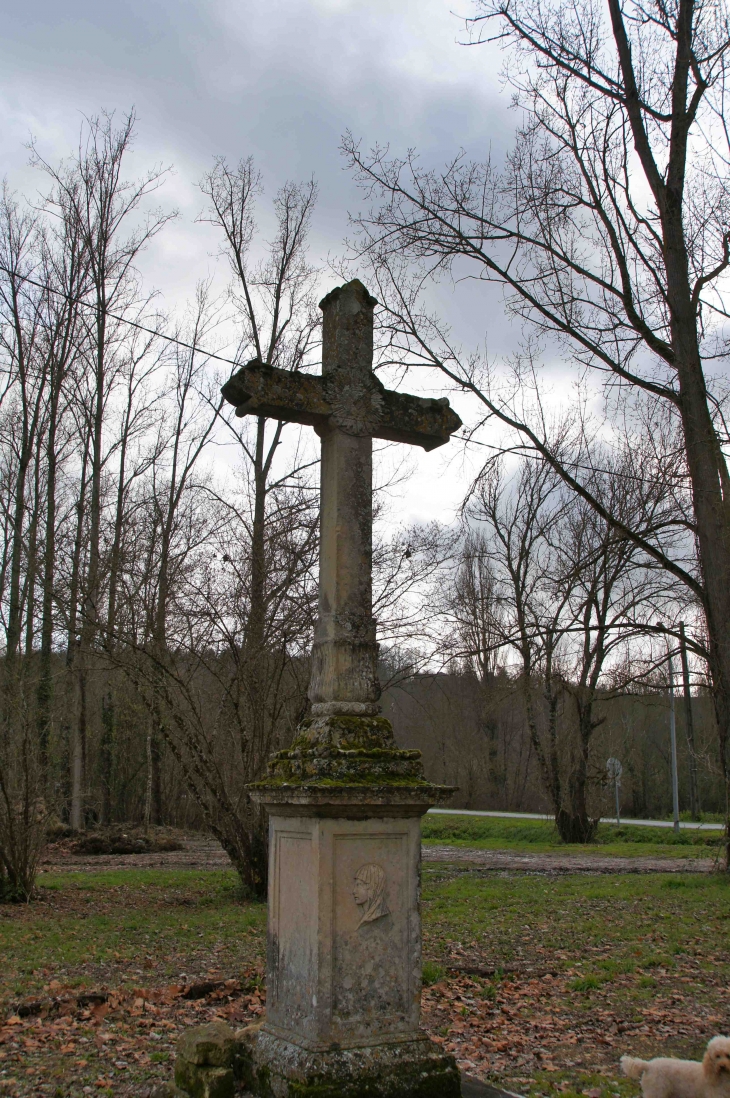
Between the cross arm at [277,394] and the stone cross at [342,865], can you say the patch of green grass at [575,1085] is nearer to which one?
the stone cross at [342,865]

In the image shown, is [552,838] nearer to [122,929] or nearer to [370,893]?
[122,929]

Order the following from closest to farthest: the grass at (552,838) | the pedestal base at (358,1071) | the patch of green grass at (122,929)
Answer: the pedestal base at (358,1071), the patch of green grass at (122,929), the grass at (552,838)

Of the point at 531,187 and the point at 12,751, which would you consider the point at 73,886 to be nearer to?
the point at 12,751

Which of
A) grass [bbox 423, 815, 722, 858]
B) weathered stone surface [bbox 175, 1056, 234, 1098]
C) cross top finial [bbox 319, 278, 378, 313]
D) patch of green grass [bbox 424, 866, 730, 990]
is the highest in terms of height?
cross top finial [bbox 319, 278, 378, 313]

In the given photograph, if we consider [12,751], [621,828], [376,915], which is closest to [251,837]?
[12,751]

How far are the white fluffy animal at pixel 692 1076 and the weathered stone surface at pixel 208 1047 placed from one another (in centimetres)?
211

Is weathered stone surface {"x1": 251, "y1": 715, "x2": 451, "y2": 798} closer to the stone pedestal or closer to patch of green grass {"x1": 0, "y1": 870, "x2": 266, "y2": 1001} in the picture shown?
the stone pedestal

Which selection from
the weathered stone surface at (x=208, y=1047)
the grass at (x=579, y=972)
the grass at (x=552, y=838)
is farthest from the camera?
the grass at (x=552, y=838)

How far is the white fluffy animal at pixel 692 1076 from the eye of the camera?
13.3ft

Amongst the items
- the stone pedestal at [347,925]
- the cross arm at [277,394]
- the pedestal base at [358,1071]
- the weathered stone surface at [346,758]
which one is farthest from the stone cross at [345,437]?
the pedestal base at [358,1071]

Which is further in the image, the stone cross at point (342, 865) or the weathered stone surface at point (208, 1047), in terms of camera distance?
the weathered stone surface at point (208, 1047)

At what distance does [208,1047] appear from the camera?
446 centimetres

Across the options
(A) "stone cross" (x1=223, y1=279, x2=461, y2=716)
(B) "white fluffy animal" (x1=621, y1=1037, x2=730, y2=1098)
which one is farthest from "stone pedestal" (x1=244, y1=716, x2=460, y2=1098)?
(B) "white fluffy animal" (x1=621, y1=1037, x2=730, y2=1098)

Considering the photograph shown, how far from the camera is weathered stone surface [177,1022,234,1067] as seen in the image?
443cm
